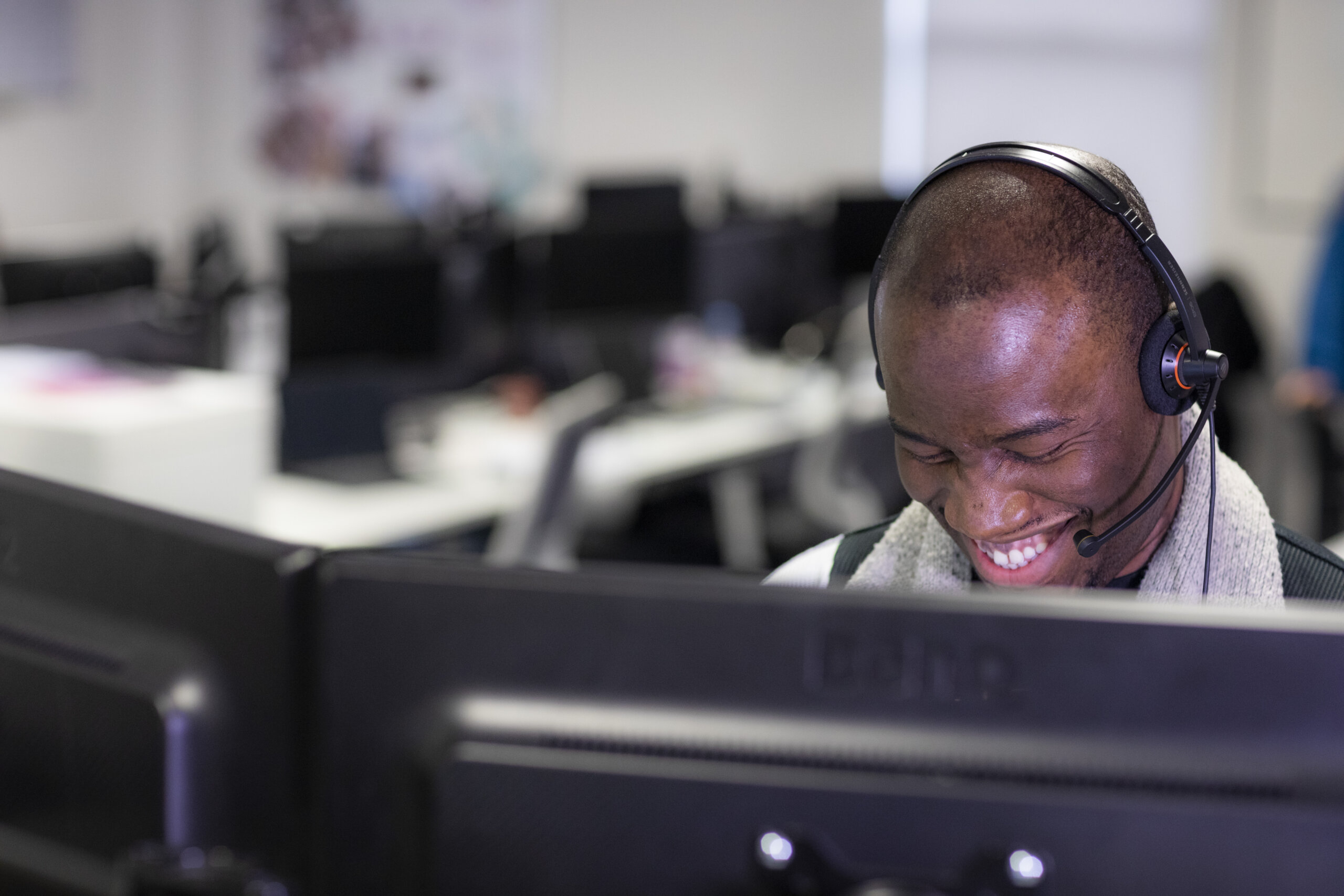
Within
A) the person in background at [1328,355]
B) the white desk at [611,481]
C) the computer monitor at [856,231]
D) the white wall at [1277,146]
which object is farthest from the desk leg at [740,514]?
the white wall at [1277,146]

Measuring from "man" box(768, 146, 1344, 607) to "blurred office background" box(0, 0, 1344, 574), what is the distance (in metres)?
0.16

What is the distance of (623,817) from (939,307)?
0.31 meters

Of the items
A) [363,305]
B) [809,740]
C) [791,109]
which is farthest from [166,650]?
[791,109]

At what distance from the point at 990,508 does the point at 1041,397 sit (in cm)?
7

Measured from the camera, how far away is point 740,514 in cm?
390

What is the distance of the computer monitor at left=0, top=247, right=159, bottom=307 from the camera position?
11.3ft

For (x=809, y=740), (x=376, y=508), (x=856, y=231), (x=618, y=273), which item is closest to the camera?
(x=809, y=740)

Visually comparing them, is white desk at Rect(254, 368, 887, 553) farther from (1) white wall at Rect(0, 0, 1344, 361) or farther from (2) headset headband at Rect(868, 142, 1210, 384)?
(2) headset headband at Rect(868, 142, 1210, 384)

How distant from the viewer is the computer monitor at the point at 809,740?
1.77 feet

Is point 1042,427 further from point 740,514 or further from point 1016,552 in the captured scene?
point 740,514

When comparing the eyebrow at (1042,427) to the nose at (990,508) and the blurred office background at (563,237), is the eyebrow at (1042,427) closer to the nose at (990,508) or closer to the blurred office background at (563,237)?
the nose at (990,508)

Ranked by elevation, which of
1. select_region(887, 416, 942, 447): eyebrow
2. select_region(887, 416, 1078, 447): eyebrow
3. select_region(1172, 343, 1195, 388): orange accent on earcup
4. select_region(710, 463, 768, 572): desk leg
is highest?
select_region(1172, 343, 1195, 388): orange accent on earcup

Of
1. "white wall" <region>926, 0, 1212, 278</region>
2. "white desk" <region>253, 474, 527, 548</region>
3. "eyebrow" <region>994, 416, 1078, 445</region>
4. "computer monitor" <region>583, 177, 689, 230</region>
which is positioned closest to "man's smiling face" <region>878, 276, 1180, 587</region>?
"eyebrow" <region>994, 416, 1078, 445</region>

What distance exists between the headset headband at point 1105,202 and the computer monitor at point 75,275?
3.19 metres
